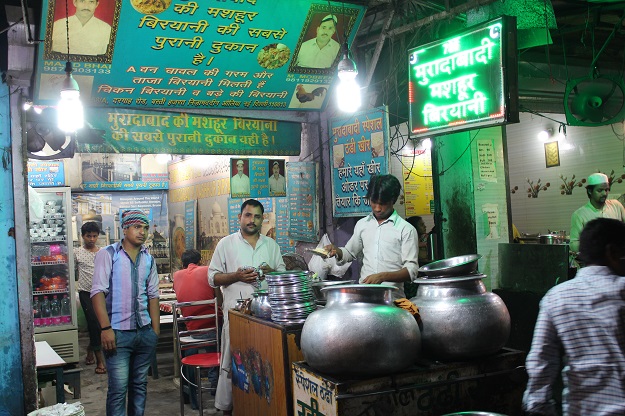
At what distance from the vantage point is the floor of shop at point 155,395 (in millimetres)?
6855

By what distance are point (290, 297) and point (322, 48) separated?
4285 mm

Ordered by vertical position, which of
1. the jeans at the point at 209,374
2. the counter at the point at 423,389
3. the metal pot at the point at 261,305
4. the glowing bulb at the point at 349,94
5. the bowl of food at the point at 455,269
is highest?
the glowing bulb at the point at 349,94

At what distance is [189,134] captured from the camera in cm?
762

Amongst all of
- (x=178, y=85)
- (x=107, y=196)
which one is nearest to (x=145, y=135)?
(x=178, y=85)

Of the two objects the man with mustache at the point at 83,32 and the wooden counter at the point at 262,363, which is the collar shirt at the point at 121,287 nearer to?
the wooden counter at the point at 262,363

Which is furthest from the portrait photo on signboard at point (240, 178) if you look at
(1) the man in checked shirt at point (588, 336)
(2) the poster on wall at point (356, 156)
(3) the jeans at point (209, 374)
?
(1) the man in checked shirt at point (588, 336)

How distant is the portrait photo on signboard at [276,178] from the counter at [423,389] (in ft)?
16.8

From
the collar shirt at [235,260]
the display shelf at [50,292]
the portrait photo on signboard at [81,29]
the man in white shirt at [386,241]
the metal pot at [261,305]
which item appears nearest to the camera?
the metal pot at [261,305]

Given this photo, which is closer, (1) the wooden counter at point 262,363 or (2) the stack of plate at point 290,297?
(1) the wooden counter at point 262,363

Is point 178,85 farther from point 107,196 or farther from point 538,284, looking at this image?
point 107,196

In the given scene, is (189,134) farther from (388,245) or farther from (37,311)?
(37,311)

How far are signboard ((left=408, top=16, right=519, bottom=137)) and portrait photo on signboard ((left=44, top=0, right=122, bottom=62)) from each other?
336 cm

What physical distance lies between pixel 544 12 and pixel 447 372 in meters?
4.73

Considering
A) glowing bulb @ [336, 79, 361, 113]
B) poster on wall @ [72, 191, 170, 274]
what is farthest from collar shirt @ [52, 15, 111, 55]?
poster on wall @ [72, 191, 170, 274]
